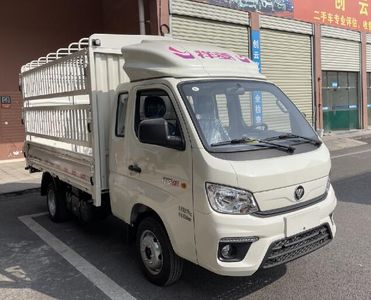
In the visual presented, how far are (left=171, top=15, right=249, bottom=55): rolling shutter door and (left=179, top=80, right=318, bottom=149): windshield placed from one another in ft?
33.6

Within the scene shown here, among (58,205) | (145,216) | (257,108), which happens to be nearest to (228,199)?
(145,216)

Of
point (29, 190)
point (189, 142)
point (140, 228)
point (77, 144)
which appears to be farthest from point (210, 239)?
point (29, 190)

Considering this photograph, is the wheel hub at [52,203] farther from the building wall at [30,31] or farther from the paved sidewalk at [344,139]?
the paved sidewalk at [344,139]

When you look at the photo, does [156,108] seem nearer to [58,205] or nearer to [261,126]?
[261,126]

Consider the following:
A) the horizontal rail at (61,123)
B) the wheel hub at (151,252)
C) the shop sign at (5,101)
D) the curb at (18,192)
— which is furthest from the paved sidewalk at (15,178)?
the wheel hub at (151,252)

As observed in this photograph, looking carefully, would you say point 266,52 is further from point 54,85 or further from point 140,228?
point 140,228

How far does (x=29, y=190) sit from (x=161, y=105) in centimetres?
675

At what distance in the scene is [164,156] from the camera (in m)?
4.26

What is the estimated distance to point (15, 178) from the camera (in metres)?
11.8

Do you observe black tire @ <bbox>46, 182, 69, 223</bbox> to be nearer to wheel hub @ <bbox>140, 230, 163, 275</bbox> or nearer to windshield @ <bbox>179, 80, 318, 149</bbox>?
wheel hub @ <bbox>140, 230, 163, 275</bbox>

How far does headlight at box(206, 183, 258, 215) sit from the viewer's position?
12.4 feet

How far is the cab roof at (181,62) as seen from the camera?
444 centimetres

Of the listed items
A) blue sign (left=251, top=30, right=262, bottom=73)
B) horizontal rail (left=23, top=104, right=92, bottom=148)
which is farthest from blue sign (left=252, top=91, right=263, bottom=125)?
blue sign (left=251, top=30, right=262, bottom=73)

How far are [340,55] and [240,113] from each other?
1951 centimetres
